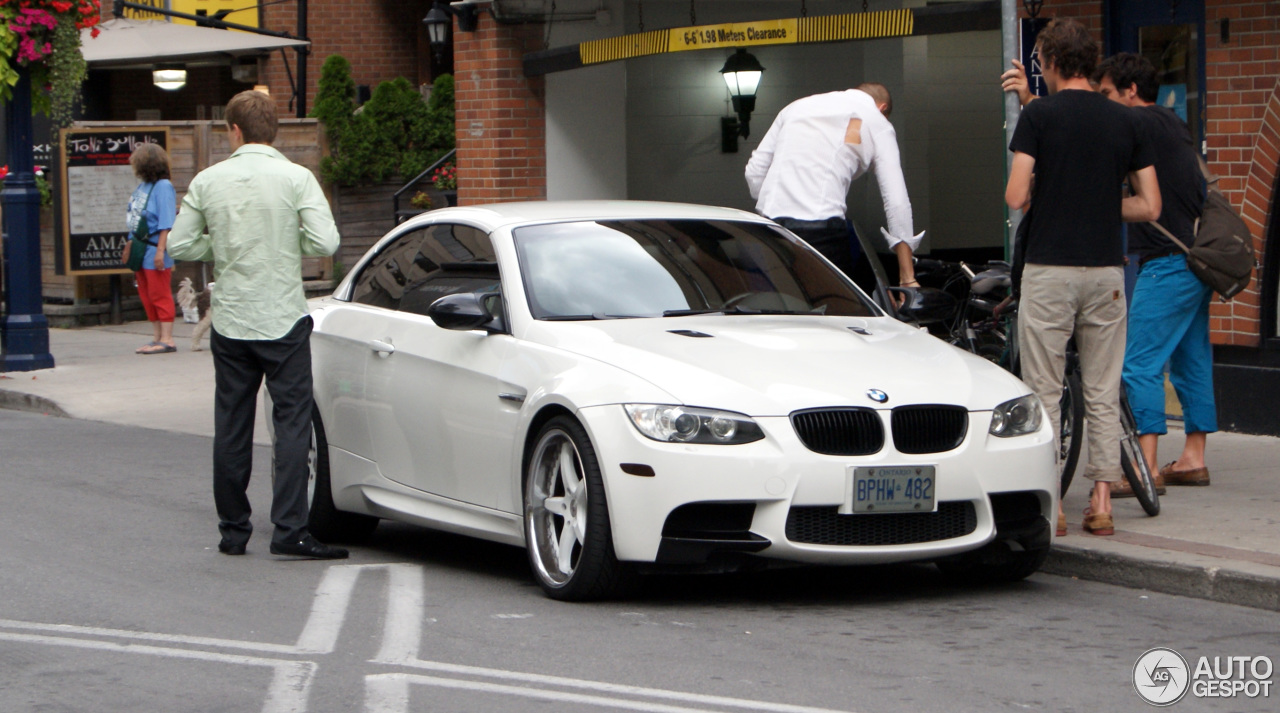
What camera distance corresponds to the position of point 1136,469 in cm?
750

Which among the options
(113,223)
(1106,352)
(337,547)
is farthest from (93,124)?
(1106,352)

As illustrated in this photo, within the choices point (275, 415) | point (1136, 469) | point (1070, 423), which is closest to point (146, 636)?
point (275, 415)

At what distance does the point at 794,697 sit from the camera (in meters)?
4.99

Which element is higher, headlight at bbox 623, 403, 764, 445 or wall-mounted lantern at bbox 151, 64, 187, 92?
wall-mounted lantern at bbox 151, 64, 187, 92

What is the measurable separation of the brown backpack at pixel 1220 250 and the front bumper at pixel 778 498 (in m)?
A: 2.15

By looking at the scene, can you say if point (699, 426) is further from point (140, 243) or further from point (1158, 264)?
point (140, 243)

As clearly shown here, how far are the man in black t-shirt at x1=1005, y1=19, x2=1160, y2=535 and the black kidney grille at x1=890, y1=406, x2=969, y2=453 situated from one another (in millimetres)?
1071

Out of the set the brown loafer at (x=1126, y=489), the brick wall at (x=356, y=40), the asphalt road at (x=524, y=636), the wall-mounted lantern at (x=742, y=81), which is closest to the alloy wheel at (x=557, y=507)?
the asphalt road at (x=524, y=636)

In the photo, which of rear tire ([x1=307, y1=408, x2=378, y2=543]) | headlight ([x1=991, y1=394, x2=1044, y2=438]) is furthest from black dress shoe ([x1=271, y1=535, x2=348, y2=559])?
headlight ([x1=991, y1=394, x2=1044, y2=438])

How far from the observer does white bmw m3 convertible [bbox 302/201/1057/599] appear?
593cm

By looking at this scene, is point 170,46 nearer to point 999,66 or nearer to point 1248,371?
point 999,66

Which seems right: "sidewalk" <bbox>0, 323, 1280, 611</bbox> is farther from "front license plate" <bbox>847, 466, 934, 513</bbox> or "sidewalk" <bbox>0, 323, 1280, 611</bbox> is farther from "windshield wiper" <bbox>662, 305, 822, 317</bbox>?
"windshield wiper" <bbox>662, 305, 822, 317</bbox>

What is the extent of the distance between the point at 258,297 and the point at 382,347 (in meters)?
0.57

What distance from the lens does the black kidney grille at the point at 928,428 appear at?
19.8 ft
